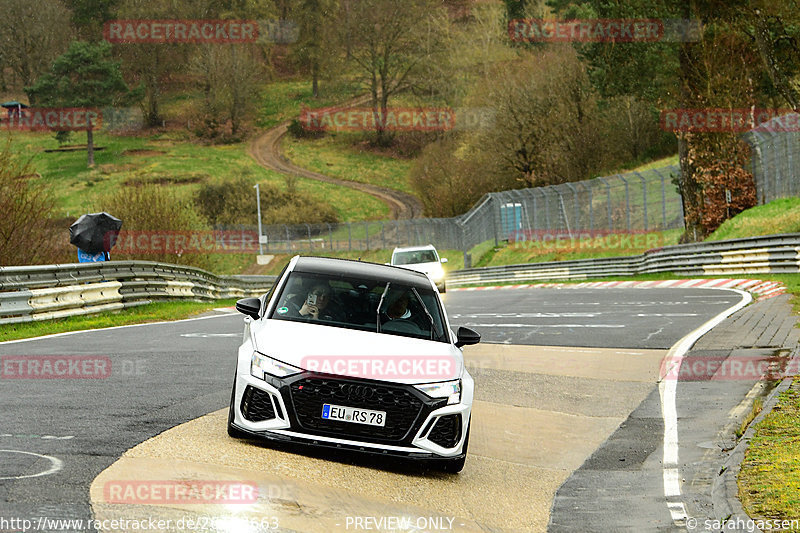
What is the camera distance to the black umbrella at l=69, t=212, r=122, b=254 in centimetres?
2439

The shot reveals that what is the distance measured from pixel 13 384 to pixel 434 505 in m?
5.70

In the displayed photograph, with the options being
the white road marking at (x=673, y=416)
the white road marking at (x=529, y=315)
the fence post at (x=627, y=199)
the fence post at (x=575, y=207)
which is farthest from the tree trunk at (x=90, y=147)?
the white road marking at (x=673, y=416)

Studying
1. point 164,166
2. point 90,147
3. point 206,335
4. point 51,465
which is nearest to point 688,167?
→ point 206,335

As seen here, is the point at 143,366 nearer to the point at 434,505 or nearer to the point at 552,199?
the point at 434,505

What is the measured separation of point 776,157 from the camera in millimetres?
34656

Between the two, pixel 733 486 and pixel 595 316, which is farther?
pixel 595 316

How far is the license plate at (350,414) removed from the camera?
7465 mm

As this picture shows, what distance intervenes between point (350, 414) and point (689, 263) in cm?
2884

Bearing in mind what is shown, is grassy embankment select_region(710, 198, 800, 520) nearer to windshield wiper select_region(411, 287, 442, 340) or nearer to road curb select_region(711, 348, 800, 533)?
road curb select_region(711, 348, 800, 533)

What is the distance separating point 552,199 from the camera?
48.0 metres

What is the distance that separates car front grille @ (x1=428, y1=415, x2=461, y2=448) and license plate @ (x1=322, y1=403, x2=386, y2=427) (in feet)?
1.61

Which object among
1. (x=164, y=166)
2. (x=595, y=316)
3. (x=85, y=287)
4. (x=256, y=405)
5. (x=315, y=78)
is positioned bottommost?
(x=164, y=166)

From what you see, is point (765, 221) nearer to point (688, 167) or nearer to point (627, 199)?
point (688, 167)

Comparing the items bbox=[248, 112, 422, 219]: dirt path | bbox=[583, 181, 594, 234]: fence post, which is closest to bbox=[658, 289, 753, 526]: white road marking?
bbox=[583, 181, 594, 234]: fence post
